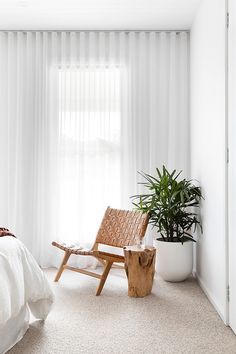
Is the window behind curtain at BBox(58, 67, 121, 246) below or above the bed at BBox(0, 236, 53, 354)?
above

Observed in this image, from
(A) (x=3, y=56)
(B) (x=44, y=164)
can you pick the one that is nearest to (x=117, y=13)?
(A) (x=3, y=56)

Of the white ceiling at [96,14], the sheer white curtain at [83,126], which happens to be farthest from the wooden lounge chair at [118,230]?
the white ceiling at [96,14]

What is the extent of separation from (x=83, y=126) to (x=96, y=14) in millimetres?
1223

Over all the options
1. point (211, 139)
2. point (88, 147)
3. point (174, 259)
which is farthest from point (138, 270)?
point (88, 147)

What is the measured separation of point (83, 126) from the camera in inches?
175

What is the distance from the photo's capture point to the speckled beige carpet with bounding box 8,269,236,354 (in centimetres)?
239

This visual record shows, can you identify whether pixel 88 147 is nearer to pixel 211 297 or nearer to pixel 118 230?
pixel 118 230

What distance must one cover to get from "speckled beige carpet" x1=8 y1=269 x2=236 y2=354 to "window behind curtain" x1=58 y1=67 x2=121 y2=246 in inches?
39.3

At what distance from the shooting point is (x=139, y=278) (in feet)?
11.1

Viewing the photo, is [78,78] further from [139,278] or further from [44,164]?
[139,278]

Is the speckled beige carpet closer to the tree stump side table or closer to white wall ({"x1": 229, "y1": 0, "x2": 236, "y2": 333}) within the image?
the tree stump side table

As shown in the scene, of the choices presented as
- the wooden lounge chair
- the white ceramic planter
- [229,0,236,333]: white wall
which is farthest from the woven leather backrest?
[229,0,236,333]: white wall

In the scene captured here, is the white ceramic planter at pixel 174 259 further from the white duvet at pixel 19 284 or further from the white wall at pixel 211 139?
the white duvet at pixel 19 284

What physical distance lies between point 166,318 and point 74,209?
1.94 meters
